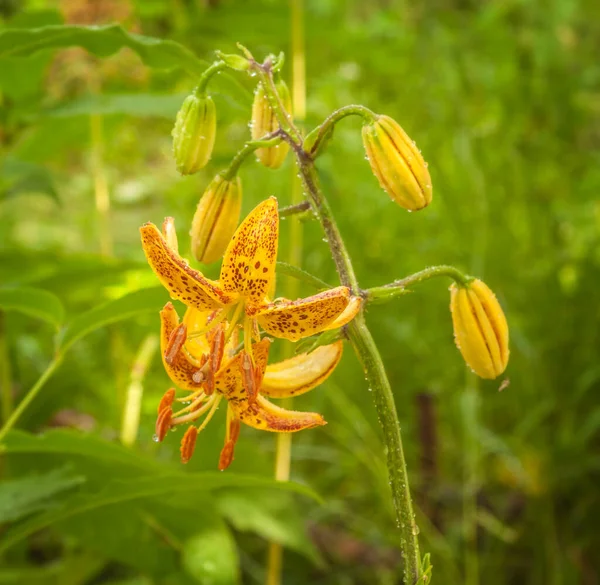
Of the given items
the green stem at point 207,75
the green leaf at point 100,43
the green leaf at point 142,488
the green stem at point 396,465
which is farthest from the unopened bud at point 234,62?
the green leaf at point 142,488

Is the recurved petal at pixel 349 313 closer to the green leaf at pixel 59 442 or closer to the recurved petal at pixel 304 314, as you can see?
the recurved petal at pixel 304 314

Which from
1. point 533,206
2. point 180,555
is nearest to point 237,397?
point 180,555

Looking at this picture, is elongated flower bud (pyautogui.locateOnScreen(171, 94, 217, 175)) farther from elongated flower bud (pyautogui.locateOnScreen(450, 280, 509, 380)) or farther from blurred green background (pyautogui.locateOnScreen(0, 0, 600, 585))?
elongated flower bud (pyautogui.locateOnScreen(450, 280, 509, 380))

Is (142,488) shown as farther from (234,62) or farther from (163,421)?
(234,62)

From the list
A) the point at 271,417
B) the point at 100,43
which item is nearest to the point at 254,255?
the point at 271,417

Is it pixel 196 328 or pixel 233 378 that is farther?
pixel 196 328

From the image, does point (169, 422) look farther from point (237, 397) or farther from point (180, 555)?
point (180, 555)
